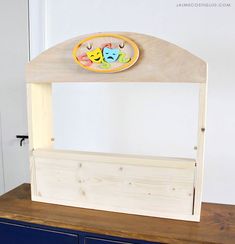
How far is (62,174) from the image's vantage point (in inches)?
41.1

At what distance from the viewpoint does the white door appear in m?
1.68

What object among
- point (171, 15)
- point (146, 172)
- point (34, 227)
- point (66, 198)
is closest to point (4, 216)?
point (34, 227)

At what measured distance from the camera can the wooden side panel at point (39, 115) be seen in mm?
→ 1066

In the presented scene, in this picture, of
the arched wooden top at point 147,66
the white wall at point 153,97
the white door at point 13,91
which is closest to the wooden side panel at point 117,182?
the arched wooden top at point 147,66

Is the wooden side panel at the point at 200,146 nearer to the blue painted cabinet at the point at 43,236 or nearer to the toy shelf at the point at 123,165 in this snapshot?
the toy shelf at the point at 123,165

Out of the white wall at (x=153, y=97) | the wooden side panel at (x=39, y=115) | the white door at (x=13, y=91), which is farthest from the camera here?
the white door at (x=13, y=91)

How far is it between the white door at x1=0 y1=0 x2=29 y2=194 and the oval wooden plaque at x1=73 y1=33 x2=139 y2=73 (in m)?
0.89

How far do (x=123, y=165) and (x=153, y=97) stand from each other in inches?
21.0

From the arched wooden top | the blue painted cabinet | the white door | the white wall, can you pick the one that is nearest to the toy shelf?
the arched wooden top

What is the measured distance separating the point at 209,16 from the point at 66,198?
3.39ft

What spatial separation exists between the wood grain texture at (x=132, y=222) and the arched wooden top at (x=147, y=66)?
0.48 meters

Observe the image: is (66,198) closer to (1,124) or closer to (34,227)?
(34,227)

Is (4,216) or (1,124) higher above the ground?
(1,124)

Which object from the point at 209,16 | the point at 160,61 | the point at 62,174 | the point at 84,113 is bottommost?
the point at 62,174
